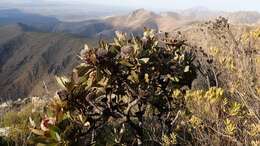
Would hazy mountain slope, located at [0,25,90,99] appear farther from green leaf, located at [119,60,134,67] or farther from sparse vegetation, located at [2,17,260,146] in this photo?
green leaf, located at [119,60,134,67]

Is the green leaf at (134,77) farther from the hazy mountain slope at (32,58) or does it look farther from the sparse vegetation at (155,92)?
the hazy mountain slope at (32,58)

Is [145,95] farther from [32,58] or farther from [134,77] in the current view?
[32,58]

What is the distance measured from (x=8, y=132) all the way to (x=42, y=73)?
109 meters

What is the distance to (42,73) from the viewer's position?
383ft

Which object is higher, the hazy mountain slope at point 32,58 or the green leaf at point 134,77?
the green leaf at point 134,77

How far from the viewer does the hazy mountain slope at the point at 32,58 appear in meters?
109

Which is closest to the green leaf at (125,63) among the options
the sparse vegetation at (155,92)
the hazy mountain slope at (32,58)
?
the sparse vegetation at (155,92)

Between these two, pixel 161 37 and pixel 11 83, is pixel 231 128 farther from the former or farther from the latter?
pixel 11 83

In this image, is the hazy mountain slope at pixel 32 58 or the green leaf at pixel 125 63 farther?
the hazy mountain slope at pixel 32 58

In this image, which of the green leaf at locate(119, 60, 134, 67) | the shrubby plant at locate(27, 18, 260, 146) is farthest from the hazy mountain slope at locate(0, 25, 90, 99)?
the green leaf at locate(119, 60, 134, 67)

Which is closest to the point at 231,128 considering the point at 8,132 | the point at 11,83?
the point at 8,132

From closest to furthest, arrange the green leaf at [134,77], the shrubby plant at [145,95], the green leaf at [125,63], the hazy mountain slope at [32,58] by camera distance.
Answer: the shrubby plant at [145,95] < the green leaf at [125,63] < the green leaf at [134,77] < the hazy mountain slope at [32,58]

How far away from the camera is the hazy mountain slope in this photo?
10938 centimetres

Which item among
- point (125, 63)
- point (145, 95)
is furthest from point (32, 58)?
point (125, 63)
